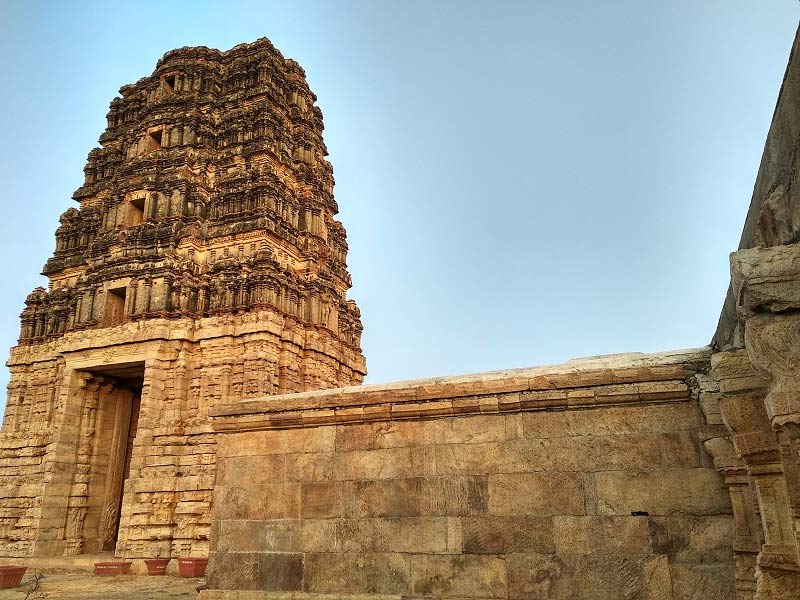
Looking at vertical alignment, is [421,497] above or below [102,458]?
below

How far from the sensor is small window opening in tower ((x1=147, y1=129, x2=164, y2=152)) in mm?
25069

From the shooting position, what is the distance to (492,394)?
19.1 feet

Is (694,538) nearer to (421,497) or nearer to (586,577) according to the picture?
(586,577)

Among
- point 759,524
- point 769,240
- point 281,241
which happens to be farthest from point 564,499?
point 281,241

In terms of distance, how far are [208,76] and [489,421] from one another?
2448 cm

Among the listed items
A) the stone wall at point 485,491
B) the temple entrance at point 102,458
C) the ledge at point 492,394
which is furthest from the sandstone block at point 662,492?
the temple entrance at point 102,458

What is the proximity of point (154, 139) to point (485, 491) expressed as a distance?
24145mm

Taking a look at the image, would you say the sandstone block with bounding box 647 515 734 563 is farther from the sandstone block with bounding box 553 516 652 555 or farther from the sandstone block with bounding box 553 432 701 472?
the sandstone block with bounding box 553 432 701 472

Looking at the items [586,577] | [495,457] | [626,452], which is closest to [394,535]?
[495,457]

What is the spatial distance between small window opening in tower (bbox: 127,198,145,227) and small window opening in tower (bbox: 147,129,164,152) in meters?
2.45

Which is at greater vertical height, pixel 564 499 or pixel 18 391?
pixel 18 391

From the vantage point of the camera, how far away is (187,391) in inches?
779

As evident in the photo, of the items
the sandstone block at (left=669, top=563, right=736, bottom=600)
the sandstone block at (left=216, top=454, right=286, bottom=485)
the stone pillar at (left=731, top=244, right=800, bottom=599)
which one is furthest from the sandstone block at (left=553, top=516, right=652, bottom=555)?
the sandstone block at (left=216, top=454, right=286, bottom=485)

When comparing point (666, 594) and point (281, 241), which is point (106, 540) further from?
point (666, 594)
